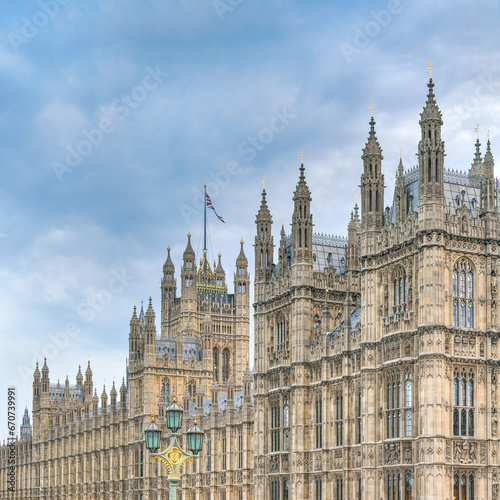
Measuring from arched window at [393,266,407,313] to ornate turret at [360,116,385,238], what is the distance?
3.53 meters

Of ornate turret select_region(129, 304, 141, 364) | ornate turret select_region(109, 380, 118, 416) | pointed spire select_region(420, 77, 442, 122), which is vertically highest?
pointed spire select_region(420, 77, 442, 122)

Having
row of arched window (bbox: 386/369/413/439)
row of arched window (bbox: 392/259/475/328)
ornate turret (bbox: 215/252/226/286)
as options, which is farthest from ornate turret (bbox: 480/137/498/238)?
ornate turret (bbox: 215/252/226/286)

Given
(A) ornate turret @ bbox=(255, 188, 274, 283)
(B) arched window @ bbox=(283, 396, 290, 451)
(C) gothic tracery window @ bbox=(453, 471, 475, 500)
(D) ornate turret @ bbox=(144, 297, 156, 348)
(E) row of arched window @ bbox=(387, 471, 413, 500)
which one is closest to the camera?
(C) gothic tracery window @ bbox=(453, 471, 475, 500)

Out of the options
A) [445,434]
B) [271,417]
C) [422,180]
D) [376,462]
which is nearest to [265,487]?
[271,417]

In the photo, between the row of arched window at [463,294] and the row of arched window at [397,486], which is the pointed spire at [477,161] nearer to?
the row of arched window at [463,294]

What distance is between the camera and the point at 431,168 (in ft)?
208

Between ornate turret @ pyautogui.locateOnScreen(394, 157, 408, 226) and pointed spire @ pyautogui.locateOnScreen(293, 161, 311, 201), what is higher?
pointed spire @ pyautogui.locateOnScreen(293, 161, 311, 201)

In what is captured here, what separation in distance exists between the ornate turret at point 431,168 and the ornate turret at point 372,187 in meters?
6.10

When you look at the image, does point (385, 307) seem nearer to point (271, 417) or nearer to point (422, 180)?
Answer: point (422, 180)

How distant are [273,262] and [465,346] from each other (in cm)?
2733

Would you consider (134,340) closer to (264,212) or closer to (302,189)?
(264,212)

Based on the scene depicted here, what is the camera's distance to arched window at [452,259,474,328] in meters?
63.0

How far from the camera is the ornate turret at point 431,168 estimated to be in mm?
62656

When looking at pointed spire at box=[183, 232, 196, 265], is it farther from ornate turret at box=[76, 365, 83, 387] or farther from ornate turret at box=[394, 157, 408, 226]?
ornate turret at box=[394, 157, 408, 226]
